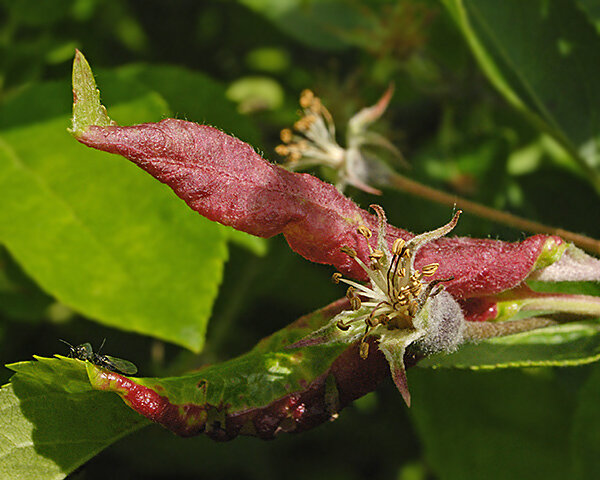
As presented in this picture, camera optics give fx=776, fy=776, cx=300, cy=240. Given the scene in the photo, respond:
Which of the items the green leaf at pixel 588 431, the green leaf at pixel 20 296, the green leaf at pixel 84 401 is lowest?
the green leaf at pixel 20 296

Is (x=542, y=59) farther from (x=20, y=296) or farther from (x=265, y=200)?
(x=20, y=296)

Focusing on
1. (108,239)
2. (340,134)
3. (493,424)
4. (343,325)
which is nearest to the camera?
(343,325)

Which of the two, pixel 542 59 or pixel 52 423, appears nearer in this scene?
pixel 52 423

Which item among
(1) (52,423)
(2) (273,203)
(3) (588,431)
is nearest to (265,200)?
(2) (273,203)

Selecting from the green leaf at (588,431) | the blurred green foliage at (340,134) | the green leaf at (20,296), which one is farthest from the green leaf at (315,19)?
the green leaf at (588,431)

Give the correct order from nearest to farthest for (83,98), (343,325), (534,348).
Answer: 1. (83,98)
2. (343,325)
3. (534,348)

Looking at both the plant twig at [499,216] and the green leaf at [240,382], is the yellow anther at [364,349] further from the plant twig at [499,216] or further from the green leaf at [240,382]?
the plant twig at [499,216]

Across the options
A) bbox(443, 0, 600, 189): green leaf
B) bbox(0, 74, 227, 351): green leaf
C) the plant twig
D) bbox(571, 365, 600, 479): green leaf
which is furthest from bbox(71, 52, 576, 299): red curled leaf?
bbox(443, 0, 600, 189): green leaf

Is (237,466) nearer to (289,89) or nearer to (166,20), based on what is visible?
(289,89)
